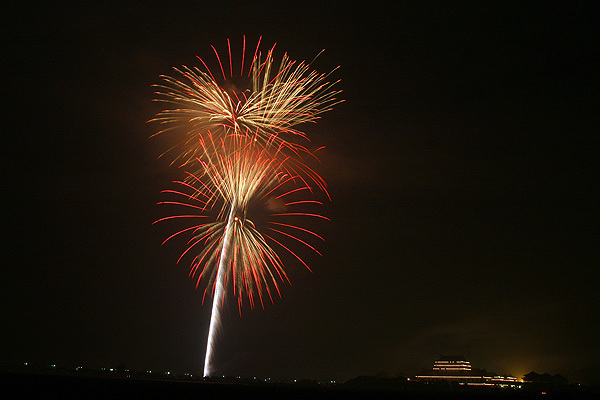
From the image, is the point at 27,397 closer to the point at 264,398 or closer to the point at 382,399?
the point at 264,398

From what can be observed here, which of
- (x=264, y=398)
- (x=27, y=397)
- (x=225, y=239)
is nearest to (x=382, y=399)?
(x=264, y=398)

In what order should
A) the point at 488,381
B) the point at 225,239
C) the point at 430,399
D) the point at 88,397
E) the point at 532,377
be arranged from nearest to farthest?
the point at 88,397 < the point at 225,239 < the point at 430,399 < the point at 488,381 < the point at 532,377

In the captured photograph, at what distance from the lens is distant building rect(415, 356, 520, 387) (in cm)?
11000

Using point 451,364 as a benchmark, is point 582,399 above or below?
below

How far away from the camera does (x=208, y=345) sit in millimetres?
Result: 27234

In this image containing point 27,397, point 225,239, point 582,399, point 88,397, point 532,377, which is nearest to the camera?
point 27,397

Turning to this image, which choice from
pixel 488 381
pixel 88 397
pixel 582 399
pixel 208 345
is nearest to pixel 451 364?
pixel 488 381

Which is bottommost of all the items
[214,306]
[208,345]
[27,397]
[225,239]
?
[27,397]

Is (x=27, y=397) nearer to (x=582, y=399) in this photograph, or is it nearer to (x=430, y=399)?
(x=430, y=399)

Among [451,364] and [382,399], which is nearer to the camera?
[382,399]

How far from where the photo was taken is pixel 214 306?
2672 centimetres

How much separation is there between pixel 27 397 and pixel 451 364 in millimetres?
112630

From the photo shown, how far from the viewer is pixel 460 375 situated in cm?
11412

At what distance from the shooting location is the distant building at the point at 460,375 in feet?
361
